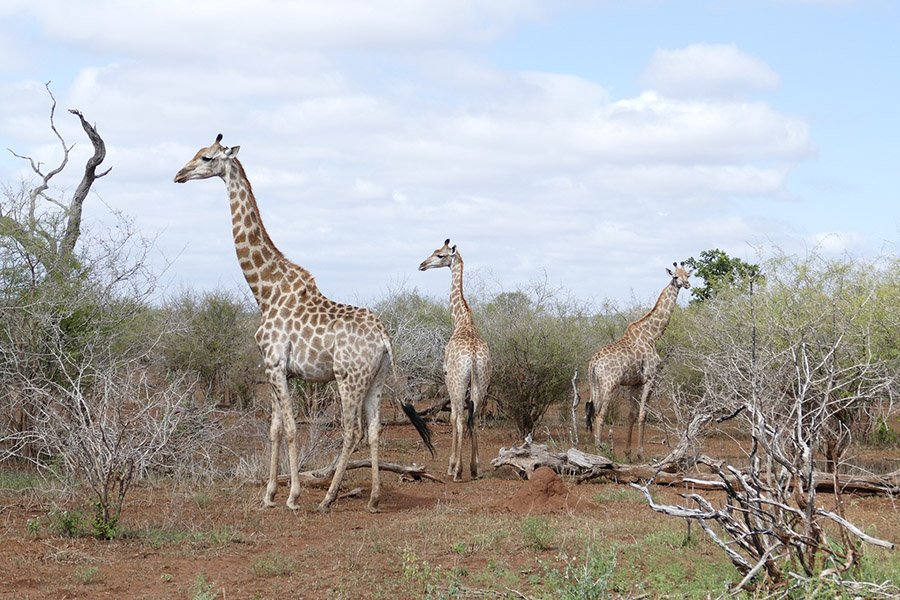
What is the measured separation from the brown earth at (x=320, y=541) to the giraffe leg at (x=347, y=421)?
25cm

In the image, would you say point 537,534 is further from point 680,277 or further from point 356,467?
point 680,277

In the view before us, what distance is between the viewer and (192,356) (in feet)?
56.5

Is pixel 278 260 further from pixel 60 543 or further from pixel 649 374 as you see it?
pixel 649 374

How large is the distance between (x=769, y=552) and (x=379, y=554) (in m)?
3.28

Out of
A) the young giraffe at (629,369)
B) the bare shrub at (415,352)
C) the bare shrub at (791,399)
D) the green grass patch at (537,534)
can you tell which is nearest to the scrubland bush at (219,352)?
the bare shrub at (415,352)

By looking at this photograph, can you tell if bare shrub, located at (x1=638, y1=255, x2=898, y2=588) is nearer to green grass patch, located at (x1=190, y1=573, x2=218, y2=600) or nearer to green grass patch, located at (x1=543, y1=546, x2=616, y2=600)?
green grass patch, located at (x1=543, y1=546, x2=616, y2=600)

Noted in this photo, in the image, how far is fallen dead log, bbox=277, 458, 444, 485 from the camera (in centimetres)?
1136

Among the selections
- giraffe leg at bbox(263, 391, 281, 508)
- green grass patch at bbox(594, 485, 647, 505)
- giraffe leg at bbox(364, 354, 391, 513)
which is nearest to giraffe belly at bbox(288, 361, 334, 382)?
giraffe leg at bbox(263, 391, 281, 508)

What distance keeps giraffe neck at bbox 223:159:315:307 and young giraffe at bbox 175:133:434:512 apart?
0.01 meters

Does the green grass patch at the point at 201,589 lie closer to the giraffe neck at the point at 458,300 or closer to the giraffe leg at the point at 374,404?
the giraffe leg at the point at 374,404

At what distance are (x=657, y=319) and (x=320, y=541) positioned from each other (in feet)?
27.4

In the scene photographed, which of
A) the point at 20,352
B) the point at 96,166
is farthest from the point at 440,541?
the point at 96,166

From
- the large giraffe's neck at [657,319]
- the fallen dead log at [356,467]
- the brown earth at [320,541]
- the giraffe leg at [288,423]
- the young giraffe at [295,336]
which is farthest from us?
the large giraffe's neck at [657,319]

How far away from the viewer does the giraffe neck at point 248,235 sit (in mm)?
11000
